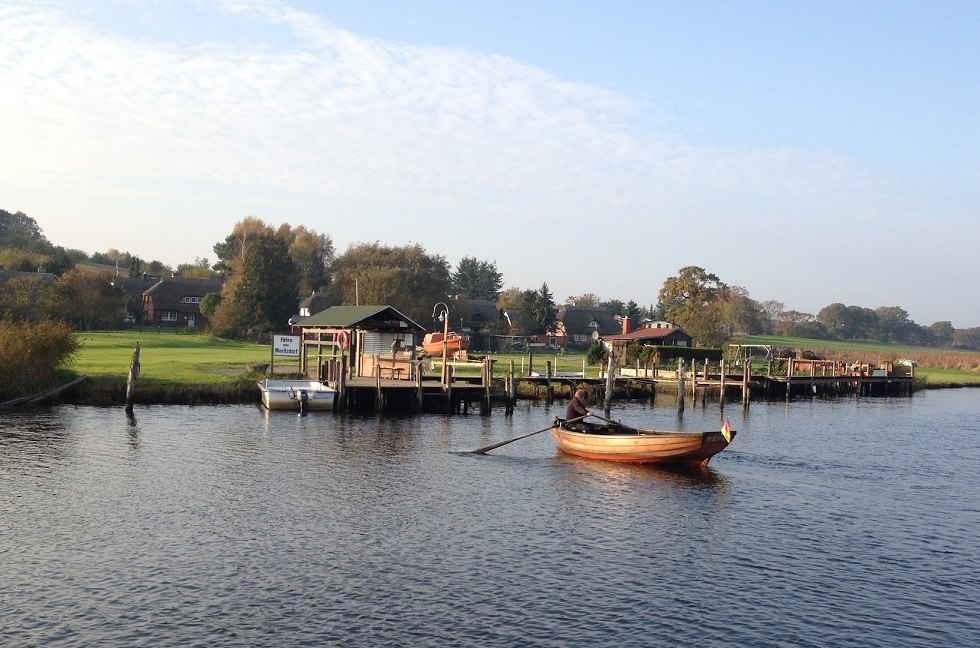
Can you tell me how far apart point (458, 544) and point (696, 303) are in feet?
307

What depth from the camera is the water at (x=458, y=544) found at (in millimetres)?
18000

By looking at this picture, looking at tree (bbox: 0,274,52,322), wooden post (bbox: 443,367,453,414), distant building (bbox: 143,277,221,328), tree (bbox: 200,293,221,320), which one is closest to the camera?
wooden post (bbox: 443,367,453,414)

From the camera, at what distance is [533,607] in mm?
19094

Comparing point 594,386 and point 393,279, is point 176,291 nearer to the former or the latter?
point 393,279

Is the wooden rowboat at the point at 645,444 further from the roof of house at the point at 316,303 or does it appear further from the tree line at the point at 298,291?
the roof of house at the point at 316,303

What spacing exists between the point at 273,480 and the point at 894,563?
1923 centimetres

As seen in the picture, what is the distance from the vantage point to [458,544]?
77.4ft

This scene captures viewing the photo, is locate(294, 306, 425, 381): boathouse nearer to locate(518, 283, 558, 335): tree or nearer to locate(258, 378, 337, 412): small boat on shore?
locate(258, 378, 337, 412): small boat on shore

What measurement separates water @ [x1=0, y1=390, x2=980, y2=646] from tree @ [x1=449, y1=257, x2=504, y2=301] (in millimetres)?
138827

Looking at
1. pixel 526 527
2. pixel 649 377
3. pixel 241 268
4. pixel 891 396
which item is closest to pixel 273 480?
pixel 526 527

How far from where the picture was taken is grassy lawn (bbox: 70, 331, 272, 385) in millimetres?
53188

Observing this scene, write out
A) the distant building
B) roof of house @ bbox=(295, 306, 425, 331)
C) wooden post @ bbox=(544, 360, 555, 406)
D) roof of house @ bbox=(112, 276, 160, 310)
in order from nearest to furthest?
roof of house @ bbox=(295, 306, 425, 331)
wooden post @ bbox=(544, 360, 555, 406)
the distant building
roof of house @ bbox=(112, 276, 160, 310)

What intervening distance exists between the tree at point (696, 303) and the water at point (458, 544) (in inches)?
2648

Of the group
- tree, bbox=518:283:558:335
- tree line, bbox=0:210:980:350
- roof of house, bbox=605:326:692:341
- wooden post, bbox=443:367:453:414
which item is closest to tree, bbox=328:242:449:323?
tree line, bbox=0:210:980:350
